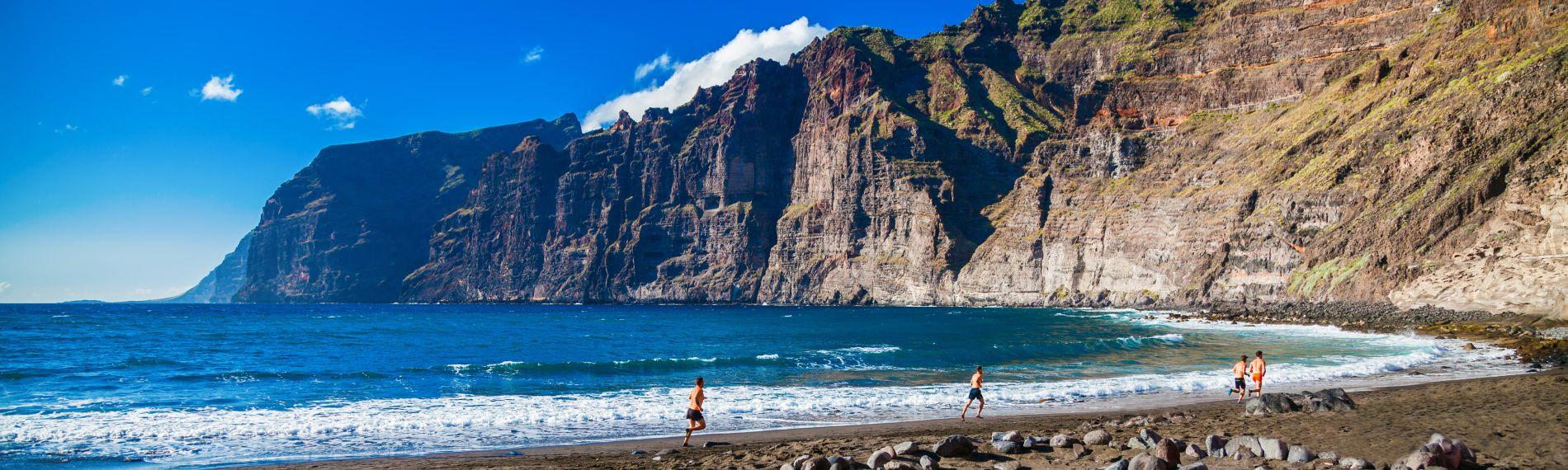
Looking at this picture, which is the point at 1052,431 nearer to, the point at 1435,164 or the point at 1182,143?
the point at 1435,164

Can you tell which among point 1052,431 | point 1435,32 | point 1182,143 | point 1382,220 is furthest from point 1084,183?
point 1052,431

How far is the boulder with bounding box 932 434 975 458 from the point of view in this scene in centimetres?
1327

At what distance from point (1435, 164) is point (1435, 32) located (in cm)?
3673

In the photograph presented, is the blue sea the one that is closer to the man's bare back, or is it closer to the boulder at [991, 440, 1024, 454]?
the man's bare back

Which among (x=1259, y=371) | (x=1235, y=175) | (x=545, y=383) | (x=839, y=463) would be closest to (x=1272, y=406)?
(x=1259, y=371)

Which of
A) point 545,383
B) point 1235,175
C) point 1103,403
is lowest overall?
point 545,383

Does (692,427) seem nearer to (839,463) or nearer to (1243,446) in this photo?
(839,463)

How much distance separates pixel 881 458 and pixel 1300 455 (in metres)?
6.00

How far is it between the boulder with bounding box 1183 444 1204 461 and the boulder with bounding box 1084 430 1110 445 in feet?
4.54

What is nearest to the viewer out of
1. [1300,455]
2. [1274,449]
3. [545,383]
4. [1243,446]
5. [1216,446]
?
[1300,455]

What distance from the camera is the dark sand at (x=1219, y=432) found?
1272 centimetres

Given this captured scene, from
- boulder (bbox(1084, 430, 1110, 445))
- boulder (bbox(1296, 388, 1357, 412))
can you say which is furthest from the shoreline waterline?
boulder (bbox(1084, 430, 1110, 445))

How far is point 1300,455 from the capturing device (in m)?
11.8

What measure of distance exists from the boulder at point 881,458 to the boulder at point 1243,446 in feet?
16.7
